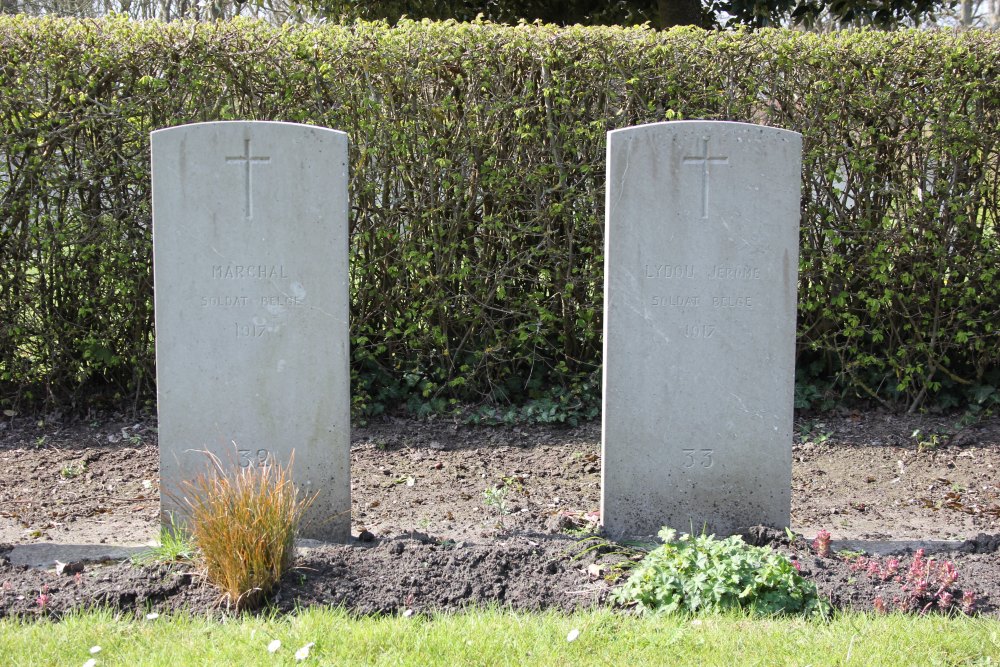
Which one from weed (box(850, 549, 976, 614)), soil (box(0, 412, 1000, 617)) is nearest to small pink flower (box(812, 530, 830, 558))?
soil (box(0, 412, 1000, 617))

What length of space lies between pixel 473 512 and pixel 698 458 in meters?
1.33

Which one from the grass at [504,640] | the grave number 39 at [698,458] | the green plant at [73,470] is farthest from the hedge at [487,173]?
the grass at [504,640]

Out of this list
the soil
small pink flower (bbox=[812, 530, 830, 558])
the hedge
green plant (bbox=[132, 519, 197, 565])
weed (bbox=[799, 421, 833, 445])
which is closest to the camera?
A: the soil

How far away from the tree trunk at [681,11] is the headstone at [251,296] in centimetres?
644

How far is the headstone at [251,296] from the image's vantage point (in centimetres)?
384

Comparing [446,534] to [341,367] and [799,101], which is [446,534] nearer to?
[341,367]

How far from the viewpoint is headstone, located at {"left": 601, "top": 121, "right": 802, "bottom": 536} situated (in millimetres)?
3949

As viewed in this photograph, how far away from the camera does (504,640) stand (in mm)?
3006

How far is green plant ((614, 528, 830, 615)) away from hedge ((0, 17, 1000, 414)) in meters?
2.73

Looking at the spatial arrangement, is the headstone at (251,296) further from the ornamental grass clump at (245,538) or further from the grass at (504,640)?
the grass at (504,640)

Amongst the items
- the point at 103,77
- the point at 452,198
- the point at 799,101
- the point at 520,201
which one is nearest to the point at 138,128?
the point at 103,77

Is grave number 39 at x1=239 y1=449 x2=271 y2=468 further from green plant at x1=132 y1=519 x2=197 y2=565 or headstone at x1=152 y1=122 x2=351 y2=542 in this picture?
green plant at x1=132 y1=519 x2=197 y2=565

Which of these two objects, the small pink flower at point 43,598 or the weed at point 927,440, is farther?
the weed at point 927,440

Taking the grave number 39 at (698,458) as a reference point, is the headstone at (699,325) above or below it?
above
